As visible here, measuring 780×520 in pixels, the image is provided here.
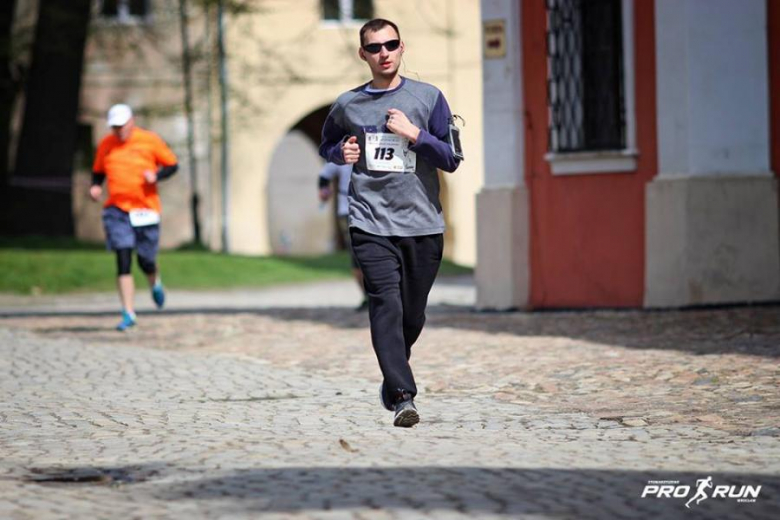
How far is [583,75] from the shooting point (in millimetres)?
16328

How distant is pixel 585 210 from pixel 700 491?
10134 mm

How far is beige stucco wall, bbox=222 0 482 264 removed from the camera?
117 ft

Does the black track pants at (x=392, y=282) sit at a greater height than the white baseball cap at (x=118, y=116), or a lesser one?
lesser

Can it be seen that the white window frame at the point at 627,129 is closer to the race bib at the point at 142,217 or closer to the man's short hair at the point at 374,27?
the race bib at the point at 142,217

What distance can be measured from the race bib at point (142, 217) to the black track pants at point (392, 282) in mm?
6657

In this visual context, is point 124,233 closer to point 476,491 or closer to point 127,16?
point 476,491

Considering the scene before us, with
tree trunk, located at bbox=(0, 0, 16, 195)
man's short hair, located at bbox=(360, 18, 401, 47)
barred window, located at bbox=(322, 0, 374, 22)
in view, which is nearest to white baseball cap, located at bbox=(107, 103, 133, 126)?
man's short hair, located at bbox=(360, 18, 401, 47)

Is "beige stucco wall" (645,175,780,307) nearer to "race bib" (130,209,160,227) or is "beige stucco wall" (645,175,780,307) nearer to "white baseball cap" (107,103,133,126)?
"race bib" (130,209,160,227)

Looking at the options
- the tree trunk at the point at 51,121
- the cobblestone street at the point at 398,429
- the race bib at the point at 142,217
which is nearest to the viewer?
the cobblestone street at the point at 398,429

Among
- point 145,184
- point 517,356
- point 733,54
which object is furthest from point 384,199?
point 733,54

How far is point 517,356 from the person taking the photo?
38.6 feet

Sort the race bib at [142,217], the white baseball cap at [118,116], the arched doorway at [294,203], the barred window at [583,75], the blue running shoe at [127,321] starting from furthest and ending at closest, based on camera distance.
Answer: the arched doorway at [294,203]
the barred window at [583,75]
the blue running shoe at [127,321]
the race bib at [142,217]
the white baseball cap at [118,116]

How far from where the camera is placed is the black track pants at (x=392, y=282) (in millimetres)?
8039

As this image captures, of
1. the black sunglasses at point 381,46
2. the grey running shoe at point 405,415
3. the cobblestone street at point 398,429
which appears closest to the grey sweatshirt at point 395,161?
the black sunglasses at point 381,46
